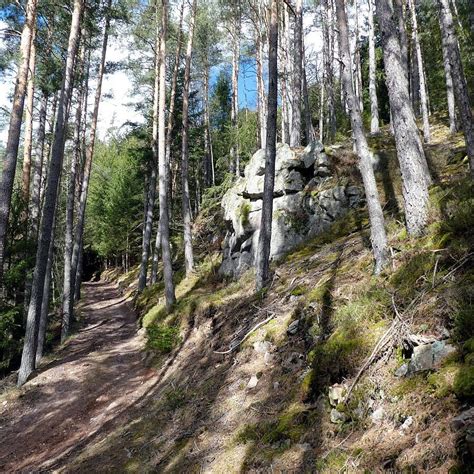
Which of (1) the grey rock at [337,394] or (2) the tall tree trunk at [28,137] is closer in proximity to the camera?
(1) the grey rock at [337,394]

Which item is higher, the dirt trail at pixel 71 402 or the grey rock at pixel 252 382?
the grey rock at pixel 252 382

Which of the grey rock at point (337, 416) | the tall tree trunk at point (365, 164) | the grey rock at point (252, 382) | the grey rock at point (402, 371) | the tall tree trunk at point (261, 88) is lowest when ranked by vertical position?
the grey rock at point (252, 382)

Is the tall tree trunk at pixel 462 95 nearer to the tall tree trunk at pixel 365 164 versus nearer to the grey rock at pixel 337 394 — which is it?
the tall tree trunk at pixel 365 164

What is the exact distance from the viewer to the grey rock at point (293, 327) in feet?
19.5

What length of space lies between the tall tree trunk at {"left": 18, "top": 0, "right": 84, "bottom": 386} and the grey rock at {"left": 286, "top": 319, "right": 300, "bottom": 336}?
7.25 metres

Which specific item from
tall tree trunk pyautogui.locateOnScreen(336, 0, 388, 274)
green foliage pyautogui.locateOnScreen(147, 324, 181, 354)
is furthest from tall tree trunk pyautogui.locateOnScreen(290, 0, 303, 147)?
green foliage pyautogui.locateOnScreen(147, 324, 181, 354)

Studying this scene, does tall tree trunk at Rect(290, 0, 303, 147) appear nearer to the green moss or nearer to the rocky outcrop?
the rocky outcrop

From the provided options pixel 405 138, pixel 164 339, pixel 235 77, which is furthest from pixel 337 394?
pixel 235 77

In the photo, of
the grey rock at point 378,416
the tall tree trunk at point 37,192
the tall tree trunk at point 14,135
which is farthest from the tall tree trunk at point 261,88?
the grey rock at point 378,416

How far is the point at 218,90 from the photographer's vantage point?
109 feet

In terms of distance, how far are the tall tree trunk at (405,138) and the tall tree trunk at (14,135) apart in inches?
331

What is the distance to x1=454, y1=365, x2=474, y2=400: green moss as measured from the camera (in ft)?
9.32

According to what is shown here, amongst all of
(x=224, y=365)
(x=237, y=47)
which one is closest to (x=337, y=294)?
(x=224, y=365)

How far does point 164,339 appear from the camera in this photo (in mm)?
10414
